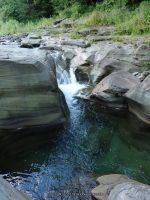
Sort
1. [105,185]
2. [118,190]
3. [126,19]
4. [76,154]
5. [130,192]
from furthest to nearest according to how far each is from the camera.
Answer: [126,19] → [76,154] → [105,185] → [118,190] → [130,192]

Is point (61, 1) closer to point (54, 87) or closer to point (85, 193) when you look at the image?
point (54, 87)

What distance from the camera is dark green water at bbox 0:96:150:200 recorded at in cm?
702

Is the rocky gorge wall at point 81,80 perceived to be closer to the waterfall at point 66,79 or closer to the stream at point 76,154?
the waterfall at point 66,79

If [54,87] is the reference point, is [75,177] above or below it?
below

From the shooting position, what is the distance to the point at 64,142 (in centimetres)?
907

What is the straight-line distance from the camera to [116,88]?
10.7m

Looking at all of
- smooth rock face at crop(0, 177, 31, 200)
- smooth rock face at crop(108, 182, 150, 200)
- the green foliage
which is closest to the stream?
smooth rock face at crop(108, 182, 150, 200)

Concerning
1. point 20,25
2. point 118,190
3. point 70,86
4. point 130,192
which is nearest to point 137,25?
point 70,86

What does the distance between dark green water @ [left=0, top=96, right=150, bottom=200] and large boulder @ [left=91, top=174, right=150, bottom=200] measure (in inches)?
12.9

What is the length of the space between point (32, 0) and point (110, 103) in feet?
72.6

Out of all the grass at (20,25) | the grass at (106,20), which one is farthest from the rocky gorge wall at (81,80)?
the grass at (20,25)

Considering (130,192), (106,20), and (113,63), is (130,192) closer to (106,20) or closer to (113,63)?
(113,63)

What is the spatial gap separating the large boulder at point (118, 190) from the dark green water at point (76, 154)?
0.33m

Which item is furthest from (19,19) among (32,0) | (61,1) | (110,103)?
(110,103)
